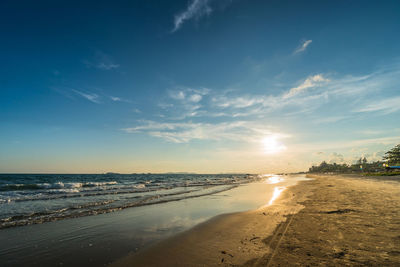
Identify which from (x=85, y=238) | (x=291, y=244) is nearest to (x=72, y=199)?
(x=85, y=238)

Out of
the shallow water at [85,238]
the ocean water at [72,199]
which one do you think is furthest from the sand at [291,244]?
the ocean water at [72,199]

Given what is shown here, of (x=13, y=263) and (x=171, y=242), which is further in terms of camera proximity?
(x=171, y=242)

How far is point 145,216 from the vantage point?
445 inches

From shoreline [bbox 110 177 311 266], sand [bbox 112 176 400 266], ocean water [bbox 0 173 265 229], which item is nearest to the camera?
sand [bbox 112 176 400 266]

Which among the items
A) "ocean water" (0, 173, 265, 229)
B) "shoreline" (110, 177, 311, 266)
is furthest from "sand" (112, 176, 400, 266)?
"ocean water" (0, 173, 265, 229)

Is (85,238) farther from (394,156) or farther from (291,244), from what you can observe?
(394,156)

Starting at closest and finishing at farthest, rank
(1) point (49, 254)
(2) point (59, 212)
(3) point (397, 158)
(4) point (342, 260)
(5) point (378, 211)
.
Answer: (4) point (342, 260) < (1) point (49, 254) < (5) point (378, 211) < (2) point (59, 212) < (3) point (397, 158)

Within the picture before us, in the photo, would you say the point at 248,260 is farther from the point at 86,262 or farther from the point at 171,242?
the point at 86,262

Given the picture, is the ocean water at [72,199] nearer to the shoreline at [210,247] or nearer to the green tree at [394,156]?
the shoreline at [210,247]

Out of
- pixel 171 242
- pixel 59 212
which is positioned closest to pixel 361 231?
pixel 171 242

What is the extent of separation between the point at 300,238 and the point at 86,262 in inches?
272

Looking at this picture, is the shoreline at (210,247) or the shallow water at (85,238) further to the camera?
the shallow water at (85,238)

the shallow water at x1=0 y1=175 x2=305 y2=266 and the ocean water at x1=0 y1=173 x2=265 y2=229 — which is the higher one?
the shallow water at x1=0 y1=175 x2=305 y2=266

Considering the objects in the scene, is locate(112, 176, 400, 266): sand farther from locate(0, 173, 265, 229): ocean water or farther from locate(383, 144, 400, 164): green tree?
locate(383, 144, 400, 164): green tree
